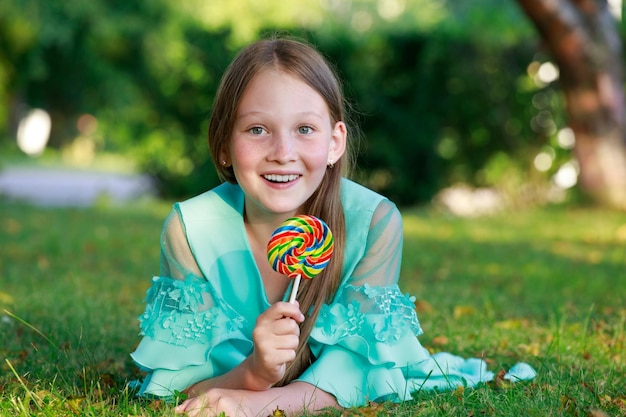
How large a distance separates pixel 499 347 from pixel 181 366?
5.29ft

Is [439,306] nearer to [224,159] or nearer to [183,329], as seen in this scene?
[224,159]

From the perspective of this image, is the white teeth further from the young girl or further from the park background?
the park background

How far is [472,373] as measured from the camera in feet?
11.3

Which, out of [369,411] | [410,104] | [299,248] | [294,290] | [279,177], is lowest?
[369,411]

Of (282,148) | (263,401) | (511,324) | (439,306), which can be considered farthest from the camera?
(439,306)

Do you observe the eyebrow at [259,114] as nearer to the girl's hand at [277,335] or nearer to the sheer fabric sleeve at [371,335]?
the sheer fabric sleeve at [371,335]

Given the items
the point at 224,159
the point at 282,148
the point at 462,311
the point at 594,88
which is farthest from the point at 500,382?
the point at 594,88

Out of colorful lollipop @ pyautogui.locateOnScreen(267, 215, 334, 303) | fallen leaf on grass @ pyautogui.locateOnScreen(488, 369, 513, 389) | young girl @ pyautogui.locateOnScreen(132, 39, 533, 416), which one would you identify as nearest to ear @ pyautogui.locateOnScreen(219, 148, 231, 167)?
young girl @ pyautogui.locateOnScreen(132, 39, 533, 416)

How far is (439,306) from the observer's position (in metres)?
5.03

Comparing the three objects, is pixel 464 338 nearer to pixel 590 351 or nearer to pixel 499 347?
pixel 499 347

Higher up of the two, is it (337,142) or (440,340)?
(337,142)

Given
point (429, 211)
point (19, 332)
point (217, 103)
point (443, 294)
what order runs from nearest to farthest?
point (217, 103) < point (19, 332) < point (443, 294) < point (429, 211)

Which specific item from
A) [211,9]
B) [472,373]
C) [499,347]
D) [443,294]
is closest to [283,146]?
[472,373]

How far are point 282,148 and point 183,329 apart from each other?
69 centimetres
